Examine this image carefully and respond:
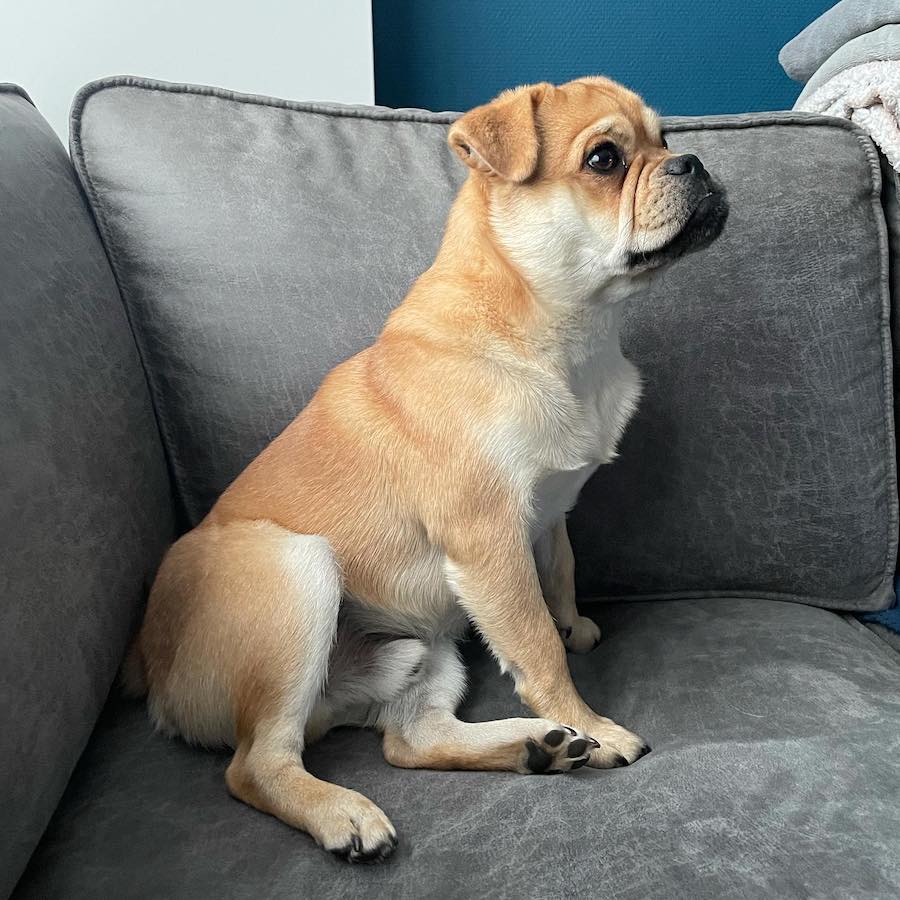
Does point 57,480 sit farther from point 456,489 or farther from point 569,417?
point 569,417

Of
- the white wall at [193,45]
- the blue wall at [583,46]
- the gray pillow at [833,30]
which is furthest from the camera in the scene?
the blue wall at [583,46]

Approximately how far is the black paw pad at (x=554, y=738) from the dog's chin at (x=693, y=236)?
559mm

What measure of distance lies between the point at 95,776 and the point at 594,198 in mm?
897

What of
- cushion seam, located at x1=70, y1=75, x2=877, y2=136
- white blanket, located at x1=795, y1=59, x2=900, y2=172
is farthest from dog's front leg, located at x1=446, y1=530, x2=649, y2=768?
white blanket, located at x1=795, y1=59, x2=900, y2=172

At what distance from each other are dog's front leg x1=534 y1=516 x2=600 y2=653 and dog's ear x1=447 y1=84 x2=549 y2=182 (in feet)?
1.61

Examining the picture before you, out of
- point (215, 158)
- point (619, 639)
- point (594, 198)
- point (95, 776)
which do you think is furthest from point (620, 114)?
point (95, 776)

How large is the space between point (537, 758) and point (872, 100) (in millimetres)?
1160

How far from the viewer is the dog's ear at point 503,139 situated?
3.71ft

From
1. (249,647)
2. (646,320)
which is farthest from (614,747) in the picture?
(646,320)

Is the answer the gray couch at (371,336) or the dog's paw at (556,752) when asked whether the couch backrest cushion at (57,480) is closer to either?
the gray couch at (371,336)

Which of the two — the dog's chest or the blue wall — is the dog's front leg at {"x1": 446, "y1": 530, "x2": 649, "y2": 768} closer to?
the dog's chest

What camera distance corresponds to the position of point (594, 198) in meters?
1.17

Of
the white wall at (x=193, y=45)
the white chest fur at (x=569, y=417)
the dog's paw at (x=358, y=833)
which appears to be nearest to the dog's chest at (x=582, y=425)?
the white chest fur at (x=569, y=417)

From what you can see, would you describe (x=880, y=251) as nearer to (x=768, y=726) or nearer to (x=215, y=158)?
(x=768, y=726)
